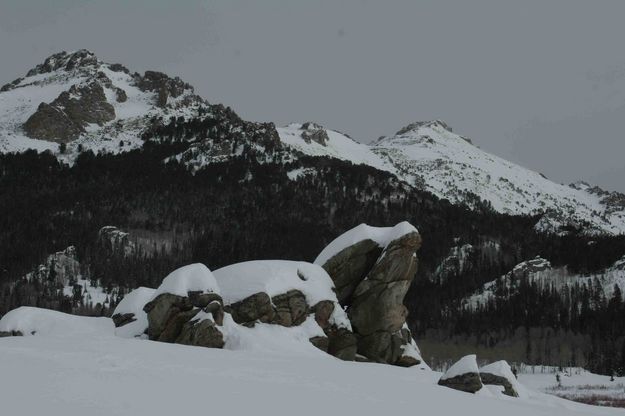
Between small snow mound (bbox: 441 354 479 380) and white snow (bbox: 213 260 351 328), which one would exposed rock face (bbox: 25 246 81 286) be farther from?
small snow mound (bbox: 441 354 479 380)

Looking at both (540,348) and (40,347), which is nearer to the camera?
(40,347)

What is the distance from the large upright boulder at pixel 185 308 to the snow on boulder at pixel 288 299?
6.75 ft

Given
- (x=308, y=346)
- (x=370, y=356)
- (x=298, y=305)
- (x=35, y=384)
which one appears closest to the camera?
(x=35, y=384)

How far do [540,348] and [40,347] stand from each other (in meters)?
173

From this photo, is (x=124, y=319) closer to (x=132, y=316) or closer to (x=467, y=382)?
(x=132, y=316)

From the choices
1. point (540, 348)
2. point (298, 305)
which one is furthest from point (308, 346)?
point (540, 348)

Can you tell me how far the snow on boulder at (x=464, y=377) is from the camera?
24609 mm

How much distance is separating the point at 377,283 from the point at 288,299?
29.0ft

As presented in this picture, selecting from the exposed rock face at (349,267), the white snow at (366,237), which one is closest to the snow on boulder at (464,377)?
the exposed rock face at (349,267)

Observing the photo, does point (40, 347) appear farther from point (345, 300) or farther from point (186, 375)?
point (345, 300)

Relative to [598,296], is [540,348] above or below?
below

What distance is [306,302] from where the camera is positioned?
3584 centimetres

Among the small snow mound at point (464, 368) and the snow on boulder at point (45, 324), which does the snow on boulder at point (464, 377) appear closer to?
the small snow mound at point (464, 368)

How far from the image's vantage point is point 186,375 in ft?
56.4
